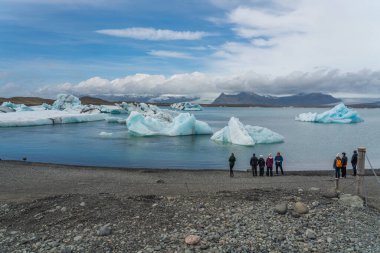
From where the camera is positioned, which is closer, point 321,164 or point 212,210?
point 212,210

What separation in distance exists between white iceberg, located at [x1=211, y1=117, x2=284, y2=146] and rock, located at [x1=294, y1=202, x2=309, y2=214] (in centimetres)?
1867

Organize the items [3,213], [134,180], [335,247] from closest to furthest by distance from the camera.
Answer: [335,247] < [3,213] < [134,180]

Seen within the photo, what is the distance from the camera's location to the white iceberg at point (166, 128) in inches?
1308

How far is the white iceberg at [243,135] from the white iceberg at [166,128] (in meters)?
4.60

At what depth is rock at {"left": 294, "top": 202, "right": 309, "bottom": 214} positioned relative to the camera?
303 inches

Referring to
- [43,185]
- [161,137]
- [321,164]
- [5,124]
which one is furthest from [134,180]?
[5,124]

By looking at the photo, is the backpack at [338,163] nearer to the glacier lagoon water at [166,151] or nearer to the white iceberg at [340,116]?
the glacier lagoon water at [166,151]

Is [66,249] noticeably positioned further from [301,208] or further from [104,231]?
[301,208]

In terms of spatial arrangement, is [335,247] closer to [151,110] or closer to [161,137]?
[161,137]

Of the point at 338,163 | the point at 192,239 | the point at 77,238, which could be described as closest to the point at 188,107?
the point at 338,163

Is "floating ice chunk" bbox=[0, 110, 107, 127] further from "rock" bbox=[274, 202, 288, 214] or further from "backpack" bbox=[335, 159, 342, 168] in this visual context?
"rock" bbox=[274, 202, 288, 214]

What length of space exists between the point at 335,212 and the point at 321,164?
13234 mm

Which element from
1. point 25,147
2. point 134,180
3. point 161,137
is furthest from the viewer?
point 161,137

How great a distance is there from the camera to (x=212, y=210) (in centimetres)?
799
